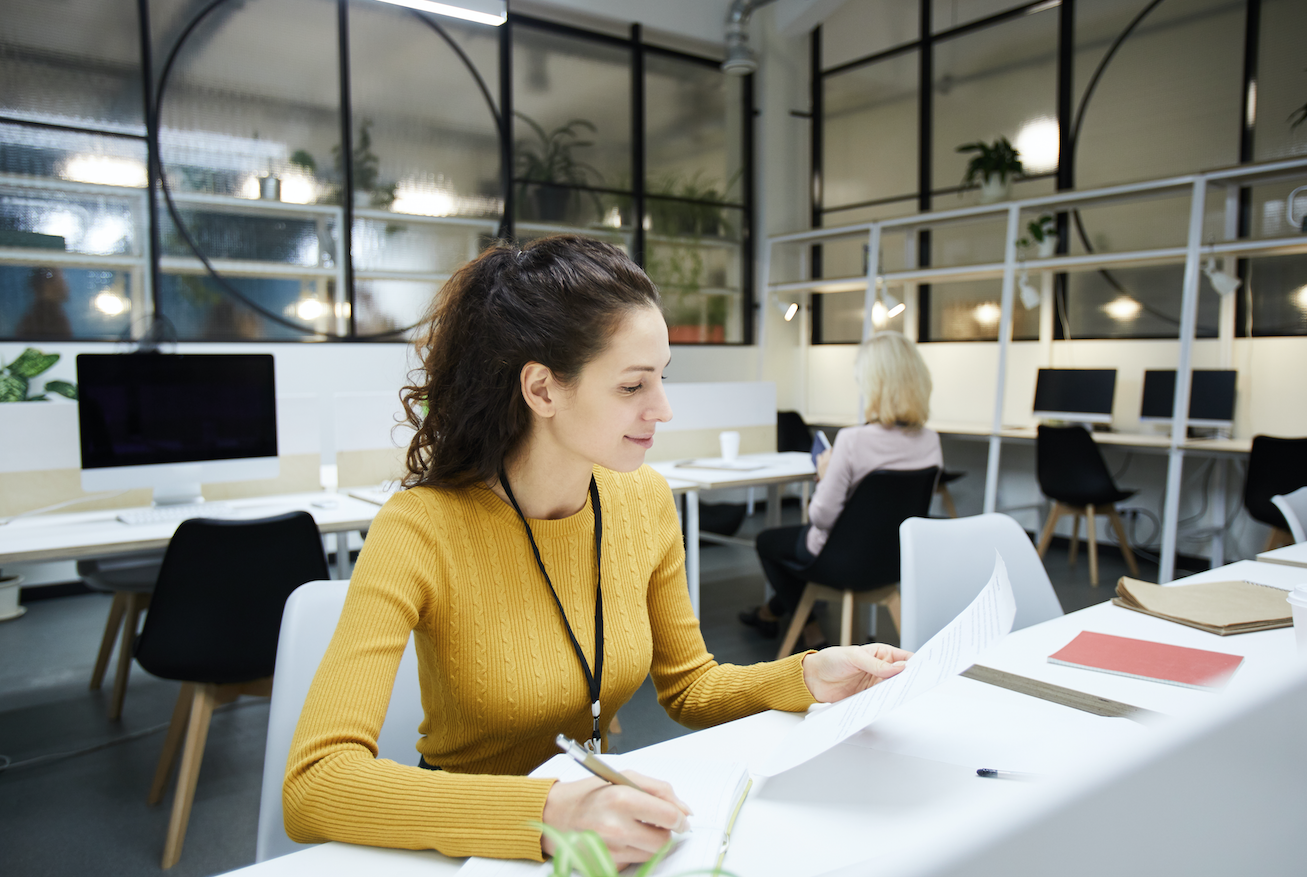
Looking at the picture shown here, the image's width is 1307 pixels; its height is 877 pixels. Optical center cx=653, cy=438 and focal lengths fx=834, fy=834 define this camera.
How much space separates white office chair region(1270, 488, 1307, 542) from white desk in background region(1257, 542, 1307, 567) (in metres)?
0.19

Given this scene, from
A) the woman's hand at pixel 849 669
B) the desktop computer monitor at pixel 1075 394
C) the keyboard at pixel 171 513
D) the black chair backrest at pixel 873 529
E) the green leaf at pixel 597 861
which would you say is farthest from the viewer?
the desktop computer monitor at pixel 1075 394

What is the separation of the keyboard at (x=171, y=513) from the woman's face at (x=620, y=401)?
68.9 inches

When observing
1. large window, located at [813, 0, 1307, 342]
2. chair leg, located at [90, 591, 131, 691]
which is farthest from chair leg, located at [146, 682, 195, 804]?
large window, located at [813, 0, 1307, 342]

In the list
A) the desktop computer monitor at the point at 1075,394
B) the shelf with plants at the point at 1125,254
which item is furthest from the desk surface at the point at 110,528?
the desktop computer monitor at the point at 1075,394

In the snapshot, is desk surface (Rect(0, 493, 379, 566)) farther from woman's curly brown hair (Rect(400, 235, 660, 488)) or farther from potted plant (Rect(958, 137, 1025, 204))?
potted plant (Rect(958, 137, 1025, 204))

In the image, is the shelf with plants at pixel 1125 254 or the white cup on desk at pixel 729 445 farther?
the shelf with plants at pixel 1125 254

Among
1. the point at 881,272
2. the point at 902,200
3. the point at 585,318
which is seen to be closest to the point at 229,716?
the point at 585,318

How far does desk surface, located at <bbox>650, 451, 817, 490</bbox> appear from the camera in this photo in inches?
127

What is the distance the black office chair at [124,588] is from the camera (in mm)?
2592

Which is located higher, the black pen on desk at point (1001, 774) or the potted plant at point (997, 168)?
the potted plant at point (997, 168)

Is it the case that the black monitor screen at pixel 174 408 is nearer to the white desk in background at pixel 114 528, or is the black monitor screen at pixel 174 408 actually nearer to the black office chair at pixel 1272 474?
the white desk in background at pixel 114 528

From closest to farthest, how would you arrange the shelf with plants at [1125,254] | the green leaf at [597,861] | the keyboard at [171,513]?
1. the green leaf at [597,861]
2. the keyboard at [171,513]
3. the shelf with plants at [1125,254]

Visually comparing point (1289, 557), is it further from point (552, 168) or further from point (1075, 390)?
point (552, 168)

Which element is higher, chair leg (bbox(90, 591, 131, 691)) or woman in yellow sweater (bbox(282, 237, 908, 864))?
woman in yellow sweater (bbox(282, 237, 908, 864))
